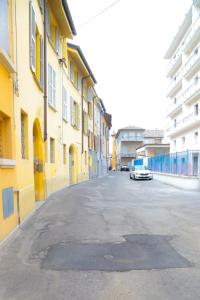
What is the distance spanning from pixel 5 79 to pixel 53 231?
12.3 ft

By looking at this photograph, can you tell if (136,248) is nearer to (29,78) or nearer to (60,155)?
(29,78)

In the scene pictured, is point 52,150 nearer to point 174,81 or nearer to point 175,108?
point 175,108

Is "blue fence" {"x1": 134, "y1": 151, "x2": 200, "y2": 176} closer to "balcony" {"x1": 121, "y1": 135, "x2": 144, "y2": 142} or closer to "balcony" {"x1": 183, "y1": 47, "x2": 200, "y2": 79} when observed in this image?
"balcony" {"x1": 183, "y1": 47, "x2": 200, "y2": 79}

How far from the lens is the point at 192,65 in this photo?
26062mm

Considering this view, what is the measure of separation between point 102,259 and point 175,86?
108 ft

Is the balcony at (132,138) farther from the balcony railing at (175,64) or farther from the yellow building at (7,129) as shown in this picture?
the yellow building at (7,129)

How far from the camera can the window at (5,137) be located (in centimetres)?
568

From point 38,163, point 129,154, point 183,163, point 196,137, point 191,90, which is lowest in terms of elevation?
point 183,163

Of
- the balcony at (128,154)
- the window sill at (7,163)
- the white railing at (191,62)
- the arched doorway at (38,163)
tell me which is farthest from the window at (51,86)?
the balcony at (128,154)

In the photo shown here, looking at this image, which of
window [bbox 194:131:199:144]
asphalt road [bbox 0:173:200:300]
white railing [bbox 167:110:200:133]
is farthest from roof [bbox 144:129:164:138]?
asphalt road [bbox 0:173:200:300]

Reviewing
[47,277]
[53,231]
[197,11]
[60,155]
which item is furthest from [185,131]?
[47,277]

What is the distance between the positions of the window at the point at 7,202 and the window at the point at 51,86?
6621mm

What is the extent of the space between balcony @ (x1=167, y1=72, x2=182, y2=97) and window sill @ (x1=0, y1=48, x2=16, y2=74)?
29.7 metres

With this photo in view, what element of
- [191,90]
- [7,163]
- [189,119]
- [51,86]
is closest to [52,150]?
[51,86]
